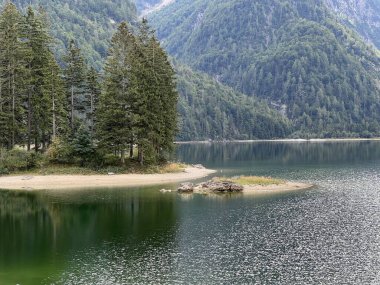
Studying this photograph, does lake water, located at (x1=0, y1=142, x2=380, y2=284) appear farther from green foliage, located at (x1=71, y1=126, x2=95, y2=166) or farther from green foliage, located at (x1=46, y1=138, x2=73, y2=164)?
green foliage, located at (x1=71, y1=126, x2=95, y2=166)

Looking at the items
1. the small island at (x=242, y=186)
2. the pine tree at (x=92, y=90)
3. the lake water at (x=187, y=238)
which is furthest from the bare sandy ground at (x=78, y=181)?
the pine tree at (x=92, y=90)

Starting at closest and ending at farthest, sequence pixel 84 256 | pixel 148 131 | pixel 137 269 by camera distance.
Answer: pixel 137 269
pixel 84 256
pixel 148 131

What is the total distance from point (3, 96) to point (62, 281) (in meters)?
79.8

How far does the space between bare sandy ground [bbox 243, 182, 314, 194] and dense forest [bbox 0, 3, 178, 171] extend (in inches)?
1070

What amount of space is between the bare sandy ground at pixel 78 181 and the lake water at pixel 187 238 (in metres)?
7.17

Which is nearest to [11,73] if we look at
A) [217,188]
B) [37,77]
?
[37,77]

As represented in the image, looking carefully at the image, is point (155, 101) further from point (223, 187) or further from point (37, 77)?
point (223, 187)

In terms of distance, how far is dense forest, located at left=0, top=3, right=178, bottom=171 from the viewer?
353 ft

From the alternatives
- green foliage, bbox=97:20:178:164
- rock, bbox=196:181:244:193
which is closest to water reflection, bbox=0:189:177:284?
rock, bbox=196:181:244:193

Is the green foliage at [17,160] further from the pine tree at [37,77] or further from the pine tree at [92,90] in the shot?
the pine tree at [92,90]

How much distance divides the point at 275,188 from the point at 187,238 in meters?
42.4

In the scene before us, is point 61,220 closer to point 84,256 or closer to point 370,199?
point 84,256

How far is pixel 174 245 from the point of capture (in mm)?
52156

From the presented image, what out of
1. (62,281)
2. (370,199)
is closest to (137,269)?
(62,281)
